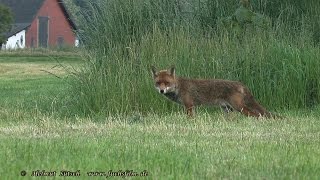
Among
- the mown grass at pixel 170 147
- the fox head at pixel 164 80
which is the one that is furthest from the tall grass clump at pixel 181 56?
the mown grass at pixel 170 147

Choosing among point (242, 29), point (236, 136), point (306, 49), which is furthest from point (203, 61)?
point (236, 136)

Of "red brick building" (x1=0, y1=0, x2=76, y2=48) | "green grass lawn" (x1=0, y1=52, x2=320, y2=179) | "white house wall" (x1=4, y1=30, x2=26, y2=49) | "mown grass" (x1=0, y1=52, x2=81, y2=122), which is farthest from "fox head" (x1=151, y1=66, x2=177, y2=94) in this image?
"red brick building" (x1=0, y1=0, x2=76, y2=48)

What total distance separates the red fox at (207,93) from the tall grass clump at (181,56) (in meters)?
0.92

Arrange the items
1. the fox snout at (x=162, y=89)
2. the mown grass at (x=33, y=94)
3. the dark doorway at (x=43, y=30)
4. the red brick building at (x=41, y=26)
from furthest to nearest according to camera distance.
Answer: the dark doorway at (x=43, y=30), the red brick building at (x=41, y=26), the mown grass at (x=33, y=94), the fox snout at (x=162, y=89)

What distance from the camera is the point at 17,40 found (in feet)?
203

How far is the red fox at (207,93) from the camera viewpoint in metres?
11.6

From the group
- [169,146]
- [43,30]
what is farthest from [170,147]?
[43,30]

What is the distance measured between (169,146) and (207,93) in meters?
4.13

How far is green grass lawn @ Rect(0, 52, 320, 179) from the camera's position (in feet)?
21.0

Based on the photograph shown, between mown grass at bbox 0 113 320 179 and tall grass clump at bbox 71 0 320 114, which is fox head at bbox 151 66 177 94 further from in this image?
tall grass clump at bbox 71 0 320 114

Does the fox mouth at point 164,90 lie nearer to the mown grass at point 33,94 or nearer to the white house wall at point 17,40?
the mown grass at point 33,94

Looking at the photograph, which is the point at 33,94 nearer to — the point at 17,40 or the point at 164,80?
the point at 164,80

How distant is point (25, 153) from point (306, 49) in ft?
25.8

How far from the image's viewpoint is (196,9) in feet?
49.1
